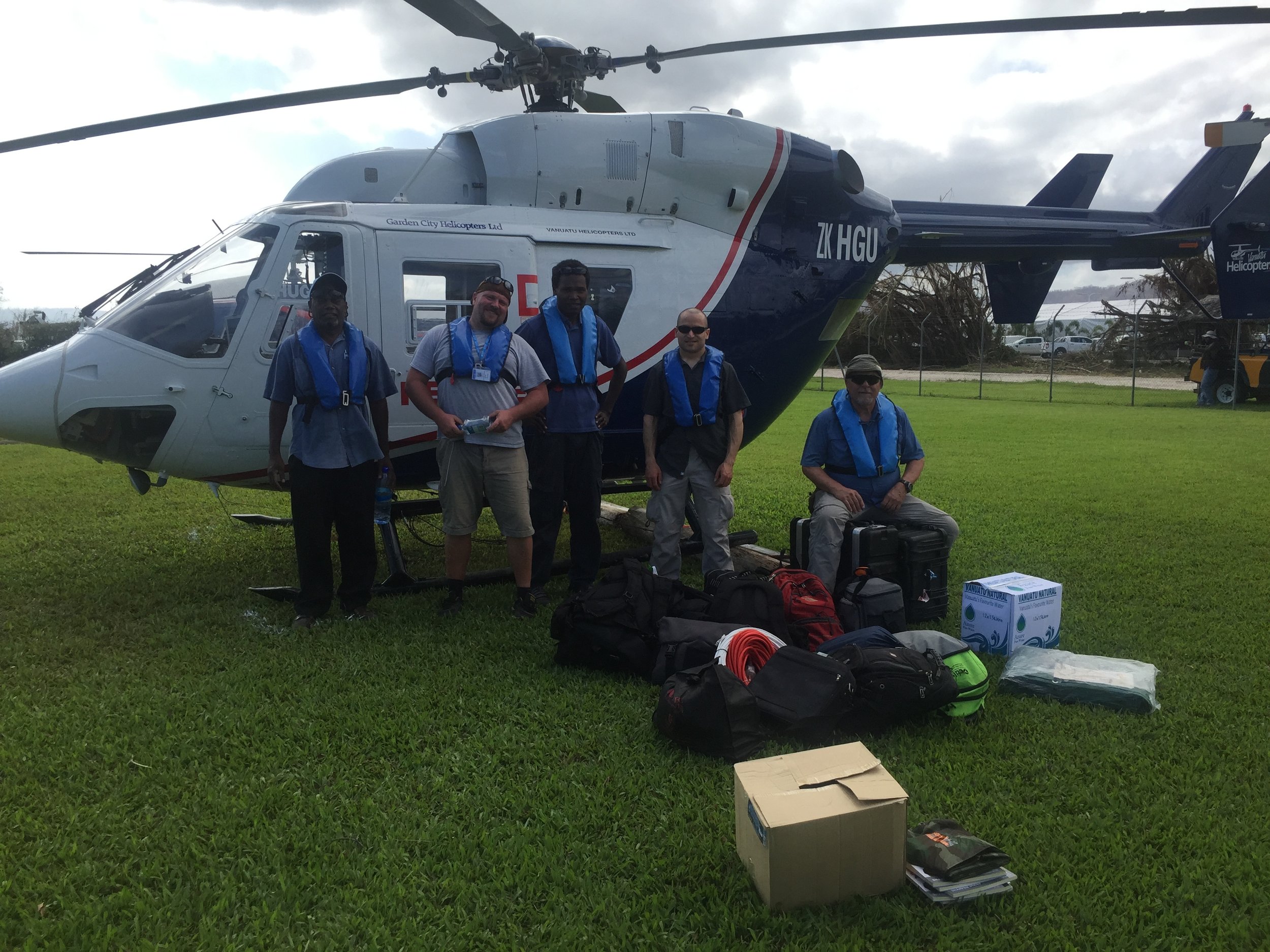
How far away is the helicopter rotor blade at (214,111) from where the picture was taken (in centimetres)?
506

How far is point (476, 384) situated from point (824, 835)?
10.0 ft

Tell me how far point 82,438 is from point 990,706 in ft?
15.8

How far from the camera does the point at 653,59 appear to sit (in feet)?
18.5

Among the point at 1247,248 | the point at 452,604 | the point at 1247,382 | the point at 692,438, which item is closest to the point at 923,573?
the point at 692,438

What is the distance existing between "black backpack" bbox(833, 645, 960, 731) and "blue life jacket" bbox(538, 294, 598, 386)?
89.9 inches

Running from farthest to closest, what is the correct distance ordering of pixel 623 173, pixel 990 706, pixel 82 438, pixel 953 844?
pixel 623 173 → pixel 82 438 → pixel 990 706 → pixel 953 844

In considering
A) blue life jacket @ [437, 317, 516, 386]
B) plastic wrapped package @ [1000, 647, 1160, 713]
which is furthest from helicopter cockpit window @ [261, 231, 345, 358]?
plastic wrapped package @ [1000, 647, 1160, 713]

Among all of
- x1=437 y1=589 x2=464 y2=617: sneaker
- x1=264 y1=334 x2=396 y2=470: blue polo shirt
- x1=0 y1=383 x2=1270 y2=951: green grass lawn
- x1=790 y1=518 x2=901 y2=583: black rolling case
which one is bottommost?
x1=0 y1=383 x2=1270 y2=951: green grass lawn

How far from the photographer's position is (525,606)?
4867mm

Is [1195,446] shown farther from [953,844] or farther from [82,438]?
[82,438]

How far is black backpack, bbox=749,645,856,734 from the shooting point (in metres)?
3.34

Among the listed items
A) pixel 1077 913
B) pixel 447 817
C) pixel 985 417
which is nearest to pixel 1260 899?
pixel 1077 913

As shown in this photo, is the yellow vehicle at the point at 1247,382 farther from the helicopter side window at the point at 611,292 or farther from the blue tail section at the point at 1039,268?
the helicopter side window at the point at 611,292

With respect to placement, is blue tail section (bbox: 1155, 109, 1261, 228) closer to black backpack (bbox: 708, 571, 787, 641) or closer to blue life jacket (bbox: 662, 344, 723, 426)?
blue life jacket (bbox: 662, 344, 723, 426)
